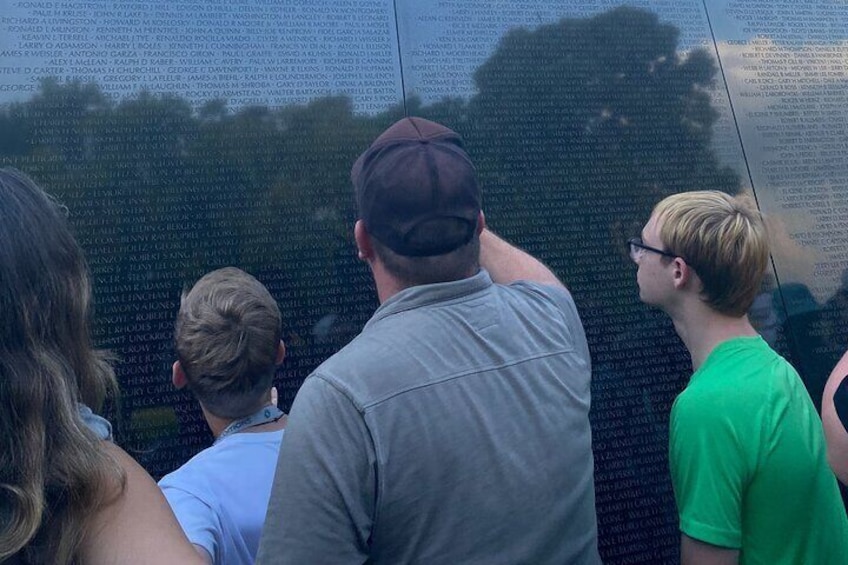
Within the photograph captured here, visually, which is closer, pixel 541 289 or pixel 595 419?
pixel 541 289

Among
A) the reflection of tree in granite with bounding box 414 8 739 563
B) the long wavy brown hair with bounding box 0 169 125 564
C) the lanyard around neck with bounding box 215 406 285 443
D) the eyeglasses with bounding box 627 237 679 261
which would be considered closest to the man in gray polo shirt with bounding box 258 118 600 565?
the long wavy brown hair with bounding box 0 169 125 564

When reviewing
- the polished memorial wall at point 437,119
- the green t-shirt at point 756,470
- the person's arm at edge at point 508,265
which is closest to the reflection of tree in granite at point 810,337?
the polished memorial wall at point 437,119

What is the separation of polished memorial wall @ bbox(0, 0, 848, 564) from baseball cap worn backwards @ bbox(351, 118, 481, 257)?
5.14ft

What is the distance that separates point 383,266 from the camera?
1651 millimetres

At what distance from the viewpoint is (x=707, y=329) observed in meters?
2.44

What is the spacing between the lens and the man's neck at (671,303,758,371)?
2.40 metres

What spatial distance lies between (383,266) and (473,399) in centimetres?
36

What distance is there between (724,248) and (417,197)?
1.27m

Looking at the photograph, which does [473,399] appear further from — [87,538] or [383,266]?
[87,538]

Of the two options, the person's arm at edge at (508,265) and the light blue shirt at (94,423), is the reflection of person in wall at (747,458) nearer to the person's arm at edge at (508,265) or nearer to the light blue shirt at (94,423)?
the person's arm at edge at (508,265)

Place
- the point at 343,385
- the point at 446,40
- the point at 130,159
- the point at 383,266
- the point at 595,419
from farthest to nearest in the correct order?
the point at 446,40, the point at 595,419, the point at 130,159, the point at 383,266, the point at 343,385

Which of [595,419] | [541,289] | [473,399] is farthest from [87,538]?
[595,419]

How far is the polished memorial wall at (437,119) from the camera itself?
303 centimetres

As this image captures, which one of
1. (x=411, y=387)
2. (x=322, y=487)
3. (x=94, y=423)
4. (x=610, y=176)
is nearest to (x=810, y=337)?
(x=610, y=176)
